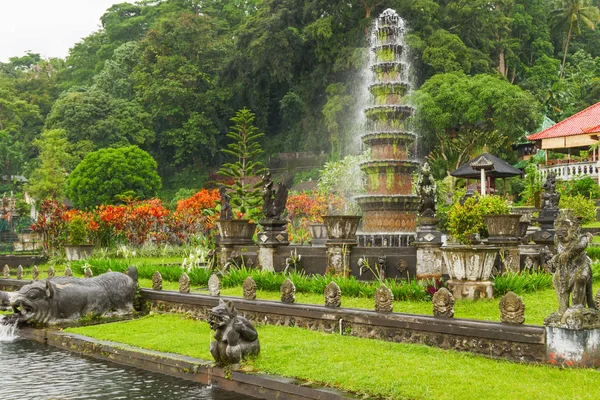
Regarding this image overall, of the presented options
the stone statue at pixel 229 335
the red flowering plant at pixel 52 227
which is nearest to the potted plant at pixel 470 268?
the stone statue at pixel 229 335

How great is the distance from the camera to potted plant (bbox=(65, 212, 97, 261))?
84.1ft

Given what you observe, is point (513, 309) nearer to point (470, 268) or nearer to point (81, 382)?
point (470, 268)

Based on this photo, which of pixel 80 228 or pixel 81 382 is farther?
pixel 80 228

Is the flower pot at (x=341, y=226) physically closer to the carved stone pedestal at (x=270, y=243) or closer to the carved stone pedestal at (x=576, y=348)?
the carved stone pedestal at (x=270, y=243)

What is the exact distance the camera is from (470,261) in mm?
11352

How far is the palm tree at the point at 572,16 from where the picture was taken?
57719 mm

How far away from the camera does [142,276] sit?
61.7 ft

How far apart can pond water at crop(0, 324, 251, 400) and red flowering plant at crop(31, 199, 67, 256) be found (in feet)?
53.1

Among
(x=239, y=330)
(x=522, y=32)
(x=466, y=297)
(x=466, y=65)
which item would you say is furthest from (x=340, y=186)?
(x=522, y=32)

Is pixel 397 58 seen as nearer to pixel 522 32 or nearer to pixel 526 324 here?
pixel 526 324

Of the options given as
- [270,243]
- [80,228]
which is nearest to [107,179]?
[80,228]

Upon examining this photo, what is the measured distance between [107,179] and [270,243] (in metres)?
30.4

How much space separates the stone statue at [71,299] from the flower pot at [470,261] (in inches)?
292

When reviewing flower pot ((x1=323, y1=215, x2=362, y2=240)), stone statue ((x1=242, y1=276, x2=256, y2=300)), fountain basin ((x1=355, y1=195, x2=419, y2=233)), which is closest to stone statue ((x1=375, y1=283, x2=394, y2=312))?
stone statue ((x1=242, y1=276, x2=256, y2=300))
